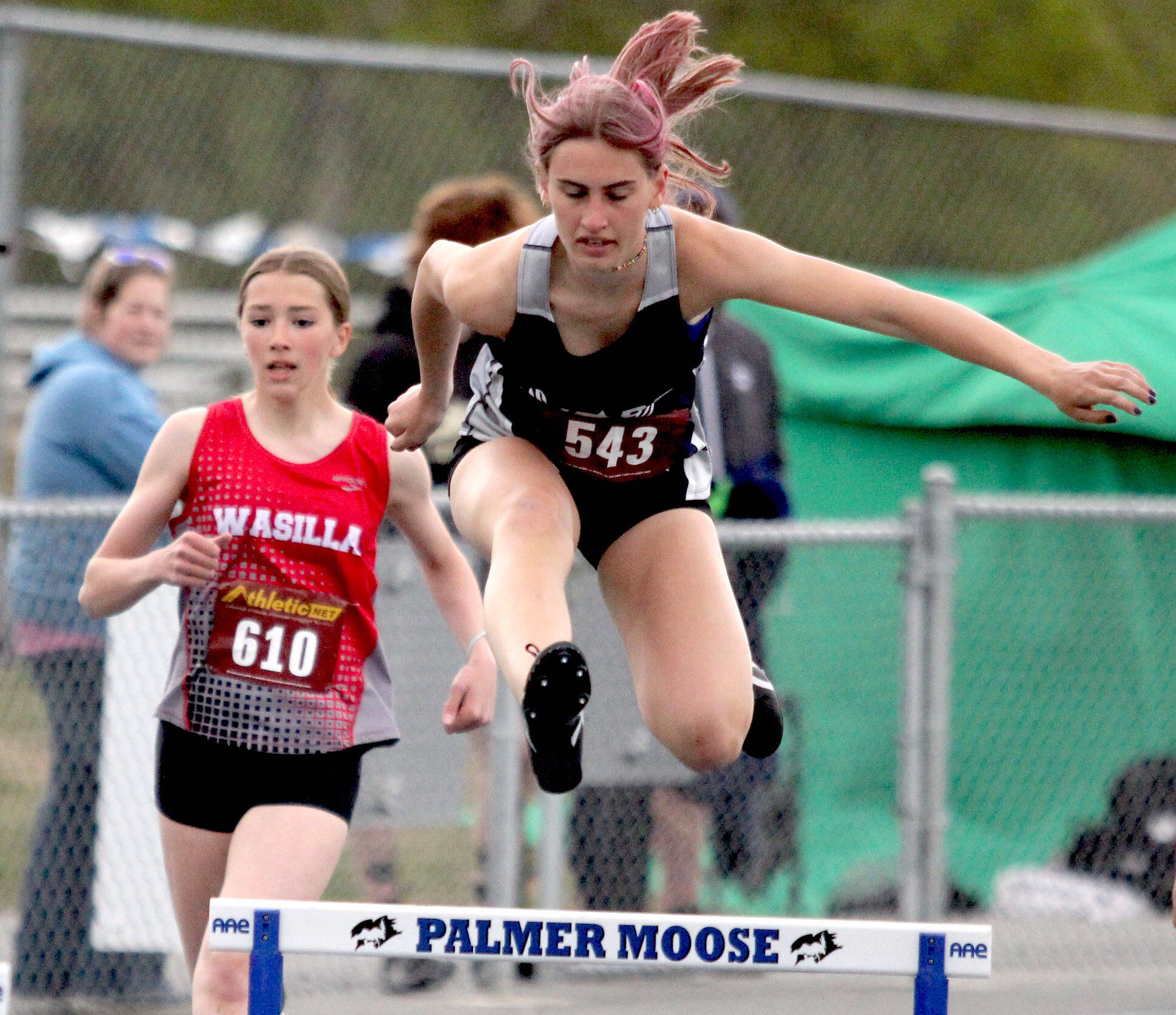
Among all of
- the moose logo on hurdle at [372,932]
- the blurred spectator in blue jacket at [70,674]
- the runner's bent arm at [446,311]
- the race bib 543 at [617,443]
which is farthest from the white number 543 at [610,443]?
the blurred spectator in blue jacket at [70,674]

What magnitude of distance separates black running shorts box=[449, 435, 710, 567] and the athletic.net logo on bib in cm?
64

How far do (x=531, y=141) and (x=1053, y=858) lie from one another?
374 centimetres

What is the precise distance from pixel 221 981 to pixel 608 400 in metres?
1.46

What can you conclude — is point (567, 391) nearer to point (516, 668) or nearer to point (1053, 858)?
point (516, 668)

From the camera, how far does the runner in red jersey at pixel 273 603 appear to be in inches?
145

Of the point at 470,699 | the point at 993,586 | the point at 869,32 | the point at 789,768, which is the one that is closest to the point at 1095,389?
the point at 470,699

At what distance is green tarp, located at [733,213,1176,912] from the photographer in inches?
239

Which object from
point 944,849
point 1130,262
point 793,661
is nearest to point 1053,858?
point 944,849

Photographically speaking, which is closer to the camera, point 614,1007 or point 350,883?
point 614,1007

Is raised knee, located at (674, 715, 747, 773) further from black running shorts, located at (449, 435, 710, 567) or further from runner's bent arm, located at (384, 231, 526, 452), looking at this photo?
runner's bent arm, located at (384, 231, 526, 452)

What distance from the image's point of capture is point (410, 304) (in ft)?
17.2

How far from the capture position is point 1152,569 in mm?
6641

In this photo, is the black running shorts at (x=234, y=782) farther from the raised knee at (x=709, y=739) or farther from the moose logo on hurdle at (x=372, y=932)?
the raised knee at (x=709, y=739)

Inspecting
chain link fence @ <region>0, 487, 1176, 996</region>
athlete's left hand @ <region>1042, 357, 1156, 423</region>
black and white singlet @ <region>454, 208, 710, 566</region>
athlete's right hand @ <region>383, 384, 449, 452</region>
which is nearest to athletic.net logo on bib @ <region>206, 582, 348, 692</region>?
athlete's right hand @ <region>383, 384, 449, 452</region>
